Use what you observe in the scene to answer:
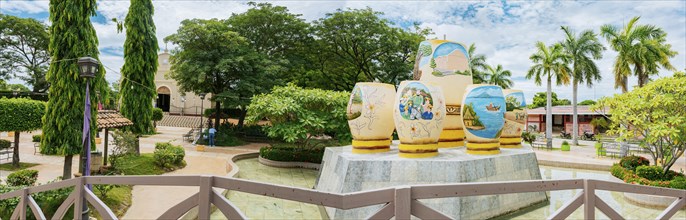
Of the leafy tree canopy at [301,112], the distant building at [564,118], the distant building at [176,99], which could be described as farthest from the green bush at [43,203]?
the distant building at [564,118]

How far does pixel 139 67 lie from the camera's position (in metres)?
17.7

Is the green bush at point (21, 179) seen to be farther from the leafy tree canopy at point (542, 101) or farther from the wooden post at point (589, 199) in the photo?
the leafy tree canopy at point (542, 101)

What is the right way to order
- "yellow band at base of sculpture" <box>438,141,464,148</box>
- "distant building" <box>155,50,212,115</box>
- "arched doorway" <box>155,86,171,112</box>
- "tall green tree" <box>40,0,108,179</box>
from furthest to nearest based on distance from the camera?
"arched doorway" <box>155,86,171,112</box> < "distant building" <box>155,50,212,115</box> < "yellow band at base of sculpture" <box>438,141,464,148</box> < "tall green tree" <box>40,0,108,179</box>

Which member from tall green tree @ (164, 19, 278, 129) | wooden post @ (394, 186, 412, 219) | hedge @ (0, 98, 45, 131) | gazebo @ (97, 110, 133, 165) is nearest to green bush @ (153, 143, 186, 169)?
gazebo @ (97, 110, 133, 165)

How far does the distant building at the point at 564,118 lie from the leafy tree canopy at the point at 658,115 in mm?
24553

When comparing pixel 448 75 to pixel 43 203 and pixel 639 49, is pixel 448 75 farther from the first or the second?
pixel 639 49

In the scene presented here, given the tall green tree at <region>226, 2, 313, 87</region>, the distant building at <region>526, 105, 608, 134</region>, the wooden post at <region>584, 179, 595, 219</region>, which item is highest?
the tall green tree at <region>226, 2, 313, 87</region>

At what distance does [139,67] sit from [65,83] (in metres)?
7.07

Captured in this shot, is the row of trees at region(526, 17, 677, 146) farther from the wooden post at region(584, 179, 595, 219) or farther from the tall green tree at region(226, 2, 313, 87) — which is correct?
the wooden post at region(584, 179, 595, 219)

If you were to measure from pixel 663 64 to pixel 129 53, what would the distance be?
35042 millimetres

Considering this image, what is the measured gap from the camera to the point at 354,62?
29.7 meters

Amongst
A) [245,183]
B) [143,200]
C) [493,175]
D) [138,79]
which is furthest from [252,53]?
[245,183]

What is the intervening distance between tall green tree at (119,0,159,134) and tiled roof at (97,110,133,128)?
2841 millimetres

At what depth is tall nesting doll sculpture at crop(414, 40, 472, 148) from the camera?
12562 mm
